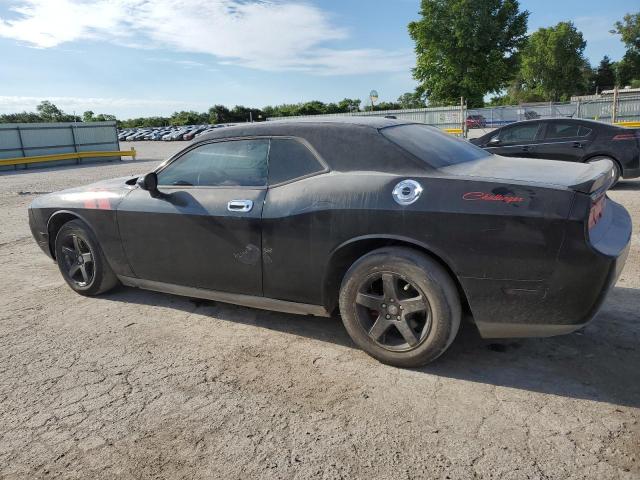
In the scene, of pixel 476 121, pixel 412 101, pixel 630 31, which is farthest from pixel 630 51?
pixel 476 121

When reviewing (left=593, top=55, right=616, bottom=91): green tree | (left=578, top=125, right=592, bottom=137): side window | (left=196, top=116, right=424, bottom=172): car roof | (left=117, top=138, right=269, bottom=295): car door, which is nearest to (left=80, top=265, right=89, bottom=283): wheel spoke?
(left=117, top=138, right=269, bottom=295): car door

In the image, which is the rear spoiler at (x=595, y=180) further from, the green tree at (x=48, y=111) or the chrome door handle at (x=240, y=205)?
the green tree at (x=48, y=111)

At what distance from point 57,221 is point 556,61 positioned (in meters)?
86.5

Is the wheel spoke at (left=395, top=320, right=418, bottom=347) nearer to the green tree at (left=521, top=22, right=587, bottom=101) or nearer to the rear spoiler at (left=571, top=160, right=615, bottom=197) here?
the rear spoiler at (left=571, top=160, right=615, bottom=197)

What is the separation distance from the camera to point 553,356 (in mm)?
3156

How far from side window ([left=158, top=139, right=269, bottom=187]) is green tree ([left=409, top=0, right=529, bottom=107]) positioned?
163 feet

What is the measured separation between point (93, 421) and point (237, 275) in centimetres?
130

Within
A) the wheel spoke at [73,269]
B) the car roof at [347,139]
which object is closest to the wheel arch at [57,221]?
the wheel spoke at [73,269]

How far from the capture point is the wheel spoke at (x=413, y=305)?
2.91m

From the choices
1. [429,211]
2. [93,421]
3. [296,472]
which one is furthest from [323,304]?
[93,421]

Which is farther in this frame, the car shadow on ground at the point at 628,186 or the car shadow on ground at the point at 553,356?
the car shadow on ground at the point at 628,186

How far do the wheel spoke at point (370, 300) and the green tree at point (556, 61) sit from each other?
276 ft

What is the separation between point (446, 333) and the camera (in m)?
2.86

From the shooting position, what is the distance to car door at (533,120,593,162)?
8.98 metres
